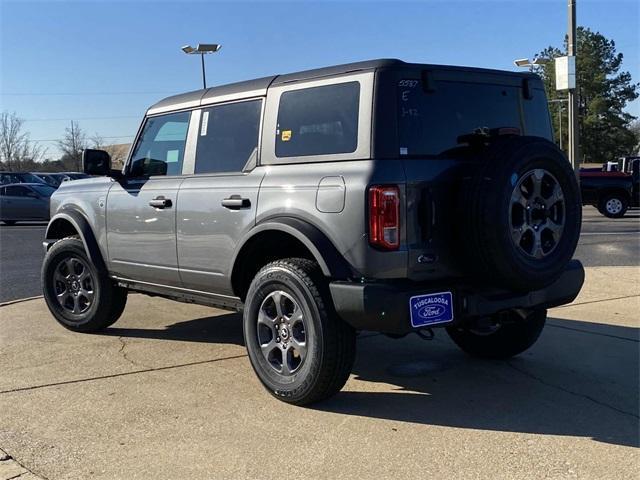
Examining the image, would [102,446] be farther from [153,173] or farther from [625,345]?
[625,345]

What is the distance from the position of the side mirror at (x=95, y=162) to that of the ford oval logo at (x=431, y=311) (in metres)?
3.24

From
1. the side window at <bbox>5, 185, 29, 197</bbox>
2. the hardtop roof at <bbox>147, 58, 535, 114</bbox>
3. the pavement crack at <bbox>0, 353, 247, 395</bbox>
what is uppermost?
the hardtop roof at <bbox>147, 58, 535, 114</bbox>

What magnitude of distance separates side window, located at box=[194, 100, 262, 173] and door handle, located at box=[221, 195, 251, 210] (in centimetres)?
26

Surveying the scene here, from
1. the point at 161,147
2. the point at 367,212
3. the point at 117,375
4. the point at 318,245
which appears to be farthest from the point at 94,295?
the point at 367,212

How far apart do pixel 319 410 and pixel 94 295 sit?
9.24 ft

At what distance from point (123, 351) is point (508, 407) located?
3147 mm

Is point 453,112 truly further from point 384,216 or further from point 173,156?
point 173,156

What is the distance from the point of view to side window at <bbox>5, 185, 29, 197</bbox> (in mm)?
21125

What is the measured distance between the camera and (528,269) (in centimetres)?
381

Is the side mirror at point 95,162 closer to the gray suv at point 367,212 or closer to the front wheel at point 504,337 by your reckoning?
the gray suv at point 367,212

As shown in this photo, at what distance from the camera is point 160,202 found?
201 inches

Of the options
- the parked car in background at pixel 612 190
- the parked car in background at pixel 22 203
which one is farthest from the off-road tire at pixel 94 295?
the parked car in background at pixel 612 190

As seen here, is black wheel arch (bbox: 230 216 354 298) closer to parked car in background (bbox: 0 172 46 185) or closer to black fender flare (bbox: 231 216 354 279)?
black fender flare (bbox: 231 216 354 279)

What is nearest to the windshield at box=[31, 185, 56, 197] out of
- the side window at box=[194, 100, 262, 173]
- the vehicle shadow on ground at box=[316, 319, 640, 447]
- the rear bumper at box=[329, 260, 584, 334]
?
the side window at box=[194, 100, 262, 173]
